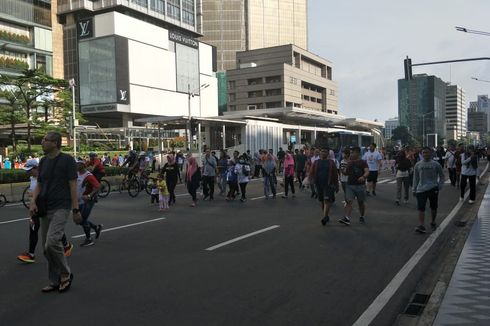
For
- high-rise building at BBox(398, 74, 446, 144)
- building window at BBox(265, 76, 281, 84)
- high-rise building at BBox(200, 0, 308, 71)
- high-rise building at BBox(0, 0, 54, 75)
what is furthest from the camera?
high-rise building at BBox(200, 0, 308, 71)

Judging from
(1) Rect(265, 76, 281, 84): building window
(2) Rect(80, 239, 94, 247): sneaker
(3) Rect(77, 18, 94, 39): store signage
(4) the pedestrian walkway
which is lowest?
(4) the pedestrian walkway

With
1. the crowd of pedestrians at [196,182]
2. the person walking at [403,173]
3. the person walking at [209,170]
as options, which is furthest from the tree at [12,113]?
the person walking at [403,173]

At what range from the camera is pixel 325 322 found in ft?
14.9

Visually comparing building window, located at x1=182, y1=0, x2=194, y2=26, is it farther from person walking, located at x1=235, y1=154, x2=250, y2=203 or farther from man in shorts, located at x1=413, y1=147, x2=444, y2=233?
man in shorts, located at x1=413, y1=147, x2=444, y2=233

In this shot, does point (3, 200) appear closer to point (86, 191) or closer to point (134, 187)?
point (134, 187)

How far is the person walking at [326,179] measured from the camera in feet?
33.5

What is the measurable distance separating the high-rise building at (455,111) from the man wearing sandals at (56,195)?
98.0 meters

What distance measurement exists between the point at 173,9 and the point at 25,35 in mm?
35529

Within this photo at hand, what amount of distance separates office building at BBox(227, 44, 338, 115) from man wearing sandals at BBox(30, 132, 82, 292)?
338 feet

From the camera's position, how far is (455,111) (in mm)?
99750

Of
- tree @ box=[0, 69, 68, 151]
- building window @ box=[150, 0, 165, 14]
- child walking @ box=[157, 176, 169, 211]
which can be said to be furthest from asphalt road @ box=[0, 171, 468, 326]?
building window @ box=[150, 0, 165, 14]

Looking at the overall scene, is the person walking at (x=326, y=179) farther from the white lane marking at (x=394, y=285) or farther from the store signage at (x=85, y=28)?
the store signage at (x=85, y=28)

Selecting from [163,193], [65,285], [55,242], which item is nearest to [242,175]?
[163,193]

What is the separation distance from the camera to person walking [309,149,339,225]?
10219 millimetres
